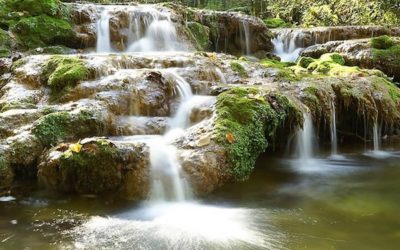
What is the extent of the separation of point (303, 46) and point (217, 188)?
41.7ft

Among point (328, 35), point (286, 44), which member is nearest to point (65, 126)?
point (286, 44)

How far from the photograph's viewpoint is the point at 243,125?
6195mm

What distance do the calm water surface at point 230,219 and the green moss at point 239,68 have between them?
3.65 m

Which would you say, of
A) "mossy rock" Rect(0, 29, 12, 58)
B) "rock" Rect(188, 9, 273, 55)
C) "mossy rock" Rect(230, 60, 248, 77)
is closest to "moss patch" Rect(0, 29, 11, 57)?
"mossy rock" Rect(0, 29, 12, 58)

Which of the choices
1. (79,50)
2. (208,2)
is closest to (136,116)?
(79,50)

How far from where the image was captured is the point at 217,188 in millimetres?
5559

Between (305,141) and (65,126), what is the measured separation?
4.27m

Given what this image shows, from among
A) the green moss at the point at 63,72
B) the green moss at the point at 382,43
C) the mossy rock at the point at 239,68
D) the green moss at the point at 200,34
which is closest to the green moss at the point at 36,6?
the green moss at the point at 200,34

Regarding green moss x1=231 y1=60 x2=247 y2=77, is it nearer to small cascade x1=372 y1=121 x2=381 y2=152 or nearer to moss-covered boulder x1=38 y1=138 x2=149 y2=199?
small cascade x1=372 y1=121 x2=381 y2=152

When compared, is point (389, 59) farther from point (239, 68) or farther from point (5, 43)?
point (5, 43)

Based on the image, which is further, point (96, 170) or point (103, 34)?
point (103, 34)

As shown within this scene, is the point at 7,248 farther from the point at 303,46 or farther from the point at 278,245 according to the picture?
the point at 303,46

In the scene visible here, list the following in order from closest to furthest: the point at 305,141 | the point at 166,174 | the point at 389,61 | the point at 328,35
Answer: the point at 166,174 → the point at 305,141 → the point at 389,61 → the point at 328,35

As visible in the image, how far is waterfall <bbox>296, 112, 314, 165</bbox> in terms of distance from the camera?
7.49 m
